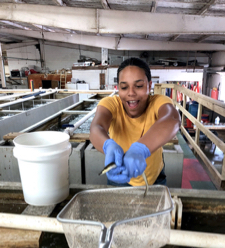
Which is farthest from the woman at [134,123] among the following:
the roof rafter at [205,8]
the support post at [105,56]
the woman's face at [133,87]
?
Result: the support post at [105,56]

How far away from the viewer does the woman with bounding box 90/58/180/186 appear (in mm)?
940

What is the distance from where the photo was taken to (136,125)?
140 centimetres

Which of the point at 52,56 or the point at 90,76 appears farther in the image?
the point at 52,56

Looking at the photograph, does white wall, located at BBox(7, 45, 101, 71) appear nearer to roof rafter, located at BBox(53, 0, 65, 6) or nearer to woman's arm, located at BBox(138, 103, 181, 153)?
roof rafter, located at BBox(53, 0, 65, 6)

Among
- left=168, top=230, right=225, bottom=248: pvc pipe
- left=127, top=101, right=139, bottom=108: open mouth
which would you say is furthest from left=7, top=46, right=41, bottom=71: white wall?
left=168, top=230, right=225, bottom=248: pvc pipe

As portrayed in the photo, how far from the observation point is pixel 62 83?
1030 cm

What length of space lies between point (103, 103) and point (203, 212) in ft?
2.98

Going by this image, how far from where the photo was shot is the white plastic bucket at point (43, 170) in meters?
0.93

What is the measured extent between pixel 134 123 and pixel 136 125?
2 centimetres

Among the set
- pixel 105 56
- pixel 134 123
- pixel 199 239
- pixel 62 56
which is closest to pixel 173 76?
pixel 105 56

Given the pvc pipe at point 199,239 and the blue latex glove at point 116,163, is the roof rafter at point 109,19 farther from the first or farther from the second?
the pvc pipe at point 199,239

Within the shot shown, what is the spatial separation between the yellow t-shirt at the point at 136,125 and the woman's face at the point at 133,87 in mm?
100

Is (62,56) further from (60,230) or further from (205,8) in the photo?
(60,230)

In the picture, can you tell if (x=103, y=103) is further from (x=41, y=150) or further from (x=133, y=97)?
(x=41, y=150)
